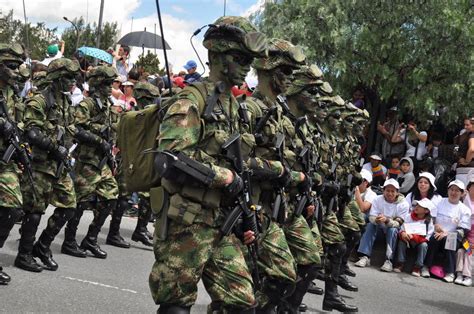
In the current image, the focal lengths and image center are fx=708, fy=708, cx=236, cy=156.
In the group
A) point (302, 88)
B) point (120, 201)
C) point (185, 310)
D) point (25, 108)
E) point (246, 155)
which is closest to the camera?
point (185, 310)

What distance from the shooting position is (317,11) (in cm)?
1378

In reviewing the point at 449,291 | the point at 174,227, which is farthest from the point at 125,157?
the point at 449,291

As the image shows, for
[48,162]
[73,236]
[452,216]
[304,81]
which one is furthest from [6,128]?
[452,216]

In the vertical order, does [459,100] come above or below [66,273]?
above

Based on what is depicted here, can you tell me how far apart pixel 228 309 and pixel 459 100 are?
34.2 feet

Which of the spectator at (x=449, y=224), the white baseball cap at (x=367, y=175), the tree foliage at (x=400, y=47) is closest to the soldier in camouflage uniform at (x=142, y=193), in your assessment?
the white baseball cap at (x=367, y=175)

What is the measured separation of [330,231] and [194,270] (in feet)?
11.5

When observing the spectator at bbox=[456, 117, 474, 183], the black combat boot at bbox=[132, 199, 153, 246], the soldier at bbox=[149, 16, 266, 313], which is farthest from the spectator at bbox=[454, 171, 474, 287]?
the soldier at bbox=[149, 16, 266, 313]

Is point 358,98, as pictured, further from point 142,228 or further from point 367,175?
point 142,228

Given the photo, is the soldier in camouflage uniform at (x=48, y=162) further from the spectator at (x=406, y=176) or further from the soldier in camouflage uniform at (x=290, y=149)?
the spectator at (x=406, y=176)

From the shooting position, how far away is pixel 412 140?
45.0 feet

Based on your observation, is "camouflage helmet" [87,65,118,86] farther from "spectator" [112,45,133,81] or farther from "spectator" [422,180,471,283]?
"spectator" [112,45,133,81]

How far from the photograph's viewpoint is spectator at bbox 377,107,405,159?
45.2 feet

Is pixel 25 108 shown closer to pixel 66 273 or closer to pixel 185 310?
pixel 66 273
